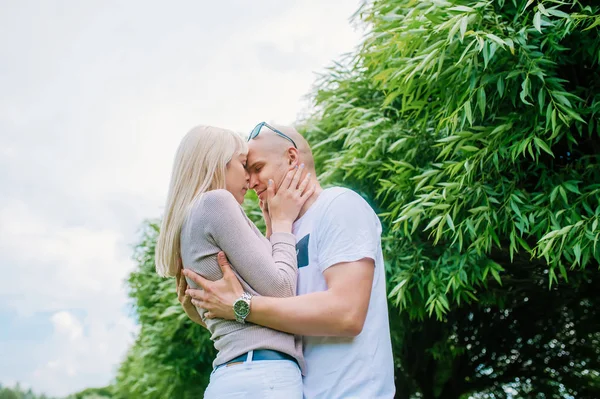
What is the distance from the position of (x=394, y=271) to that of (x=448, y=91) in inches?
82.8

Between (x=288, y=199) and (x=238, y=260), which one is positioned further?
(x=288, y=199)

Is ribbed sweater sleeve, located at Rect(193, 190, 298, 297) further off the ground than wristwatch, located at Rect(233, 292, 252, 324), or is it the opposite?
ribbed sweater sleeve, located at Rect(193, 190, 298, 297)

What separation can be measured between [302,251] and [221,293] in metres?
0.36

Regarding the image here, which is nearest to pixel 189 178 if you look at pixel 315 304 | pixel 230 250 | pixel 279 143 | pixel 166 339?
pixel 230 250

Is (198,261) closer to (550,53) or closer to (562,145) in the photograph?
(550,53)

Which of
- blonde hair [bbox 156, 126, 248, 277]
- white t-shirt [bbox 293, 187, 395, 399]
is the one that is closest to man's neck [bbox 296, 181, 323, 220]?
white t-shirt [bbox 293, 187, 395, 399]

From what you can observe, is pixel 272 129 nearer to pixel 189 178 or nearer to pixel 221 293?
pixel 189 178

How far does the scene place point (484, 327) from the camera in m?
10.7

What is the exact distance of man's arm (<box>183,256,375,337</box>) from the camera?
1.99 meters

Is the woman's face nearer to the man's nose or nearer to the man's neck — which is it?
the man's nose

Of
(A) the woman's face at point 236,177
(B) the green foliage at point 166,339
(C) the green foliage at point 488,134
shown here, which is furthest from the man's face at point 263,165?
(B) the green foliage at point 166,339

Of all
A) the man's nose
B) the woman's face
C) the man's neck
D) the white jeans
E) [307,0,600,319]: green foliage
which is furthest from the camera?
[307,0,600,319]: green foliage

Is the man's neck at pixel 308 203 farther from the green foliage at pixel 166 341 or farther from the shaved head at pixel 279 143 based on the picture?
the green foliage at pixel 166 341

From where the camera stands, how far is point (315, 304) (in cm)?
201
